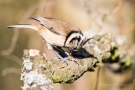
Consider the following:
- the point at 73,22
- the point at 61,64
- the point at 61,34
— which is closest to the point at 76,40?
the point at 61,34

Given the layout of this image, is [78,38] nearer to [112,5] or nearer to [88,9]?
[88,9]

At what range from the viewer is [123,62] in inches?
114

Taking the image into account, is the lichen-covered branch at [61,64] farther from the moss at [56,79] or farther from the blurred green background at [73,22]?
the blurred green background at [73,22]

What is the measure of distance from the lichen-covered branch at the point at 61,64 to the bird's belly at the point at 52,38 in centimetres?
15

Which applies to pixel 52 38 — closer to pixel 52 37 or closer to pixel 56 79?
pixel 52 37

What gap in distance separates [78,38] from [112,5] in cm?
147

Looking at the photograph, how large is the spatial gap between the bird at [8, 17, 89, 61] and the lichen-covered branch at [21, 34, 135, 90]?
10 cm

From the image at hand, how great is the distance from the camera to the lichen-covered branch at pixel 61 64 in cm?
157

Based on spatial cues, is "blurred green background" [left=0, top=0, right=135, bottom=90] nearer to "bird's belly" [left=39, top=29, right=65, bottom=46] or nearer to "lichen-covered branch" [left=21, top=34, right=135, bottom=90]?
"lichen-covered branch" [left=21, top=34, right=135, bottom=90]

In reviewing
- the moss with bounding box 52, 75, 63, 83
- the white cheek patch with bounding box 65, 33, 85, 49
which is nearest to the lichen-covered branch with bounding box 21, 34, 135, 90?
the moss with bounding box 52, 75, 63, 83

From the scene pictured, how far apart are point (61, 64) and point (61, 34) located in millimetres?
341

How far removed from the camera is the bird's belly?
2111mm

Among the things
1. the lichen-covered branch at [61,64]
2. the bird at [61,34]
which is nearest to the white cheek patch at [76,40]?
the bird at [61,34]

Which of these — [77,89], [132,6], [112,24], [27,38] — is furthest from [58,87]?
[132,6]
